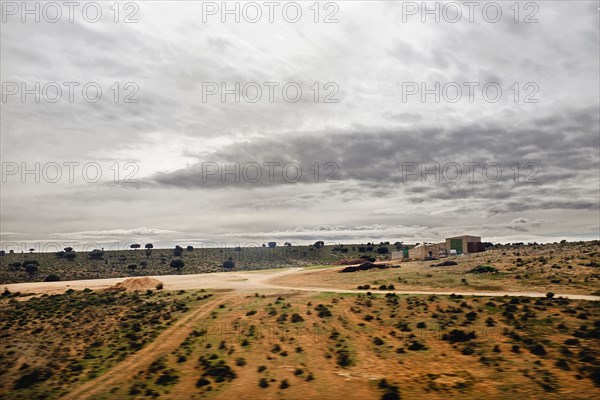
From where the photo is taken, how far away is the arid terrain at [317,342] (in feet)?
87.1

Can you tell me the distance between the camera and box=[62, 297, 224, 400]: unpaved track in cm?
2743

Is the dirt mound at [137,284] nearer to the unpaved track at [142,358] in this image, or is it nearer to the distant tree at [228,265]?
the unpaved track at [142,358]

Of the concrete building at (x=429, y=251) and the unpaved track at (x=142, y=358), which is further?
the concrete building at (x=429, y=251)

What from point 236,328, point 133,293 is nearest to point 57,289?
point 133,293

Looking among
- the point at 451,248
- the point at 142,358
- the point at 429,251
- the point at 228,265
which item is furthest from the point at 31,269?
the point at 451,248

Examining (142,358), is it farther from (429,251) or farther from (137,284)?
(429,251)

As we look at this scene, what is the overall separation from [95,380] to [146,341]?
736 cm

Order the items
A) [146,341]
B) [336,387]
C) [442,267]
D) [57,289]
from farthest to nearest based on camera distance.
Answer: [442,267] < [57,289] < [146,341] < [336,387]

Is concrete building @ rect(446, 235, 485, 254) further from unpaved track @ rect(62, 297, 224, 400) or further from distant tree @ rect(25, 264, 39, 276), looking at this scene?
distant tree @ rect(25, 264, 39, 276)

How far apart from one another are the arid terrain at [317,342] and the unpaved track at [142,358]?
143 millimetres

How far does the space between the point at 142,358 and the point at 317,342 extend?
14.6 meters

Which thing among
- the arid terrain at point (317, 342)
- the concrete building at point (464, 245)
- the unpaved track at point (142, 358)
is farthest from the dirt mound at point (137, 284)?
the concrete building at point (464, 245)

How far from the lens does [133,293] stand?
56344 mm

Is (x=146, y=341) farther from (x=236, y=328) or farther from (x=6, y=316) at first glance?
(x=6, y=316)
